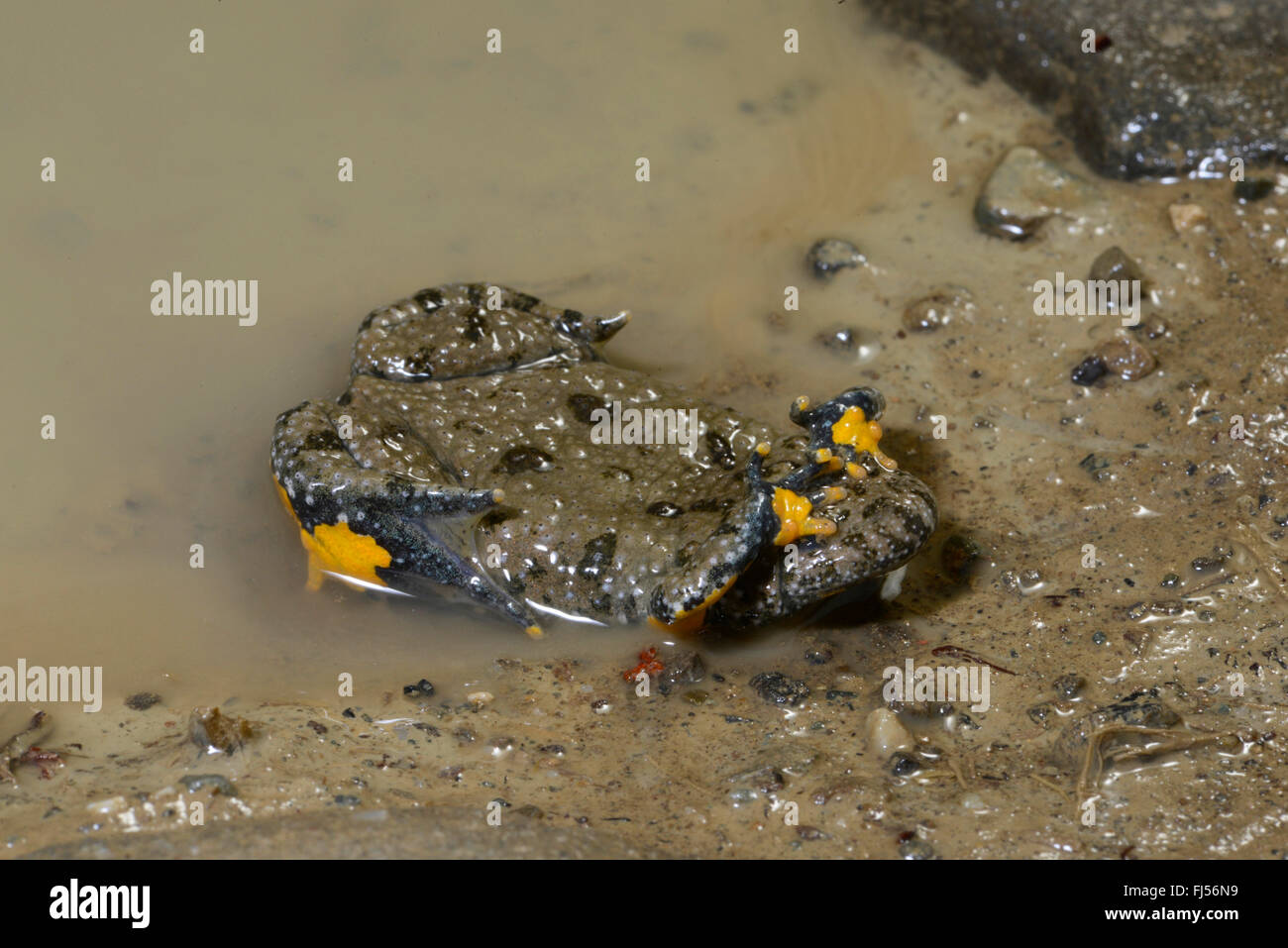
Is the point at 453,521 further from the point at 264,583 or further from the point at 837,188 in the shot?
the point at 837,188

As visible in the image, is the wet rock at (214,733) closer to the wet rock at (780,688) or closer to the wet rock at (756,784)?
the wet rock at (756,784)

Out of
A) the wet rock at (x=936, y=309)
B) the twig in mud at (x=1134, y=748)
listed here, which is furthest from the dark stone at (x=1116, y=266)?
the twig in mud at (x=1134, y=748)

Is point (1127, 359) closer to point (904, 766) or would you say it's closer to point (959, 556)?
point (959, 556)

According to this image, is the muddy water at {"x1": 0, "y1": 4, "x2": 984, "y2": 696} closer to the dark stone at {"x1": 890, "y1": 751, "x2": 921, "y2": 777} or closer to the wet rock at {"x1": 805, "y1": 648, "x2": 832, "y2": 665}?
the wet rock at {"x1": 805, "y1": 648, "x2": 832, "y2": 665}

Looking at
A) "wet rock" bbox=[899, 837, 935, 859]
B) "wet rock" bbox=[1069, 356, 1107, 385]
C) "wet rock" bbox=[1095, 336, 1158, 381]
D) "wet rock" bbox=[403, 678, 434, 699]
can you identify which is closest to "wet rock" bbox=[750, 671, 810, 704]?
"wet rock" bbox=[899, 837, 935, 859]

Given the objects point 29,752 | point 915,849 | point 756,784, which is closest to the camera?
point 915,849

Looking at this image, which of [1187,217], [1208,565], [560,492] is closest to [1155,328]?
[1187,217]
